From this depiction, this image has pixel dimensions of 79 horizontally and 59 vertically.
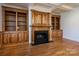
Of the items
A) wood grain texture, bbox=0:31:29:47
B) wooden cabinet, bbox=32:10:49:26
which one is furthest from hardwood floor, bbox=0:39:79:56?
wooden cabinet, bbox=32:10:49:26

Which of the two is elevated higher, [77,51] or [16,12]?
[16,12]

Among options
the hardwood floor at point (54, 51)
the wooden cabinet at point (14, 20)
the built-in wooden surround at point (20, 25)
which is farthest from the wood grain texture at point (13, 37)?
the hardwood floor at point (54, 51)

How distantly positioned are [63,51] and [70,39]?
1.22 ft

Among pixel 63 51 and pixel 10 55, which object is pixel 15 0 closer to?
pixel 10 55

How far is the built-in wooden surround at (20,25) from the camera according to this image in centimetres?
346

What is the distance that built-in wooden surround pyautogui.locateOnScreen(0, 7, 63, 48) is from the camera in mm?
3458

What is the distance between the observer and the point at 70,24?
10.8 ft

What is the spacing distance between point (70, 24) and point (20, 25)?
8.15ft

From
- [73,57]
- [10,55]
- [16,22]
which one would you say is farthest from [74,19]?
[16,22]

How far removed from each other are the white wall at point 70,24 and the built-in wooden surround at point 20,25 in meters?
0.19

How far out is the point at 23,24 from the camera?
5270 mm

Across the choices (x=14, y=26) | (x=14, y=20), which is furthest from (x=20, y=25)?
(x=14, y=20)

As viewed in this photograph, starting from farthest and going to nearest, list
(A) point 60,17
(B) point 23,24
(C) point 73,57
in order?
(B) point 23,24
(A) point 60,17
(C) point 73,57

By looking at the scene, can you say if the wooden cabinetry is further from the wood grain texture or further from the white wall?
the white wall
